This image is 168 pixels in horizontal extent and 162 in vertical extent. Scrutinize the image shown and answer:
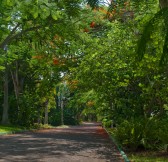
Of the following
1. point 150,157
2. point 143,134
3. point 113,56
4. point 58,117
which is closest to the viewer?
point 150,157

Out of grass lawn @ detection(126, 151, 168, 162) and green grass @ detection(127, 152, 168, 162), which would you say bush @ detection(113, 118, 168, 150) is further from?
green grass @ detection(127, 152, 168, 162)

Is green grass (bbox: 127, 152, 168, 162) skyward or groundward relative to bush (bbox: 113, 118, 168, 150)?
groundward

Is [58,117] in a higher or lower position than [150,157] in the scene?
higher

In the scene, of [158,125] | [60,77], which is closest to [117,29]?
[158,125]

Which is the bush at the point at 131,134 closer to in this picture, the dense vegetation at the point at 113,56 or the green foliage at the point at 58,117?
the dense vegetation at the point at 113,56

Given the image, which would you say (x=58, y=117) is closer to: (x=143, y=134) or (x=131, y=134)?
(x=131, y=134)

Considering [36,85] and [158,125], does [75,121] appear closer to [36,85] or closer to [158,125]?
[36,85]

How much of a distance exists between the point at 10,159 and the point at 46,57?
1266 centimetres

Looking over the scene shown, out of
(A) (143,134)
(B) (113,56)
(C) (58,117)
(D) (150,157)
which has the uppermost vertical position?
(B) (113,56)

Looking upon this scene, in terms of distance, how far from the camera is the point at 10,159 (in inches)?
424

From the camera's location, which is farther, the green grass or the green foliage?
the green foliage

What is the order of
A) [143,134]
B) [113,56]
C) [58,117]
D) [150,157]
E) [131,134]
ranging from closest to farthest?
[150,157], [143,134], [131,134], [113,56], [58,117]

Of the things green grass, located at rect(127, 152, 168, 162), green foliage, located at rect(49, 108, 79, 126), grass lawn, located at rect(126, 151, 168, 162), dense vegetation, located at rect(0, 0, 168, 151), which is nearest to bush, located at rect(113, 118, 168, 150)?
dense vegetation, located at rect(0, 0, 168, 151)

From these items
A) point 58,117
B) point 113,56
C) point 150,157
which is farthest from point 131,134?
point 58,117
